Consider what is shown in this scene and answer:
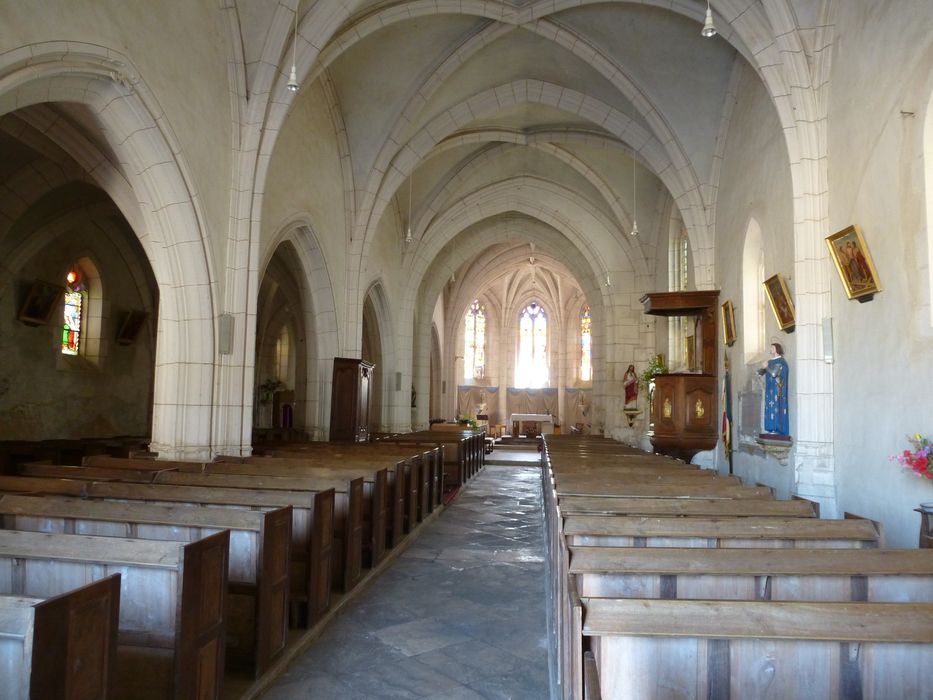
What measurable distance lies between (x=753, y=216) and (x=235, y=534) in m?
8.40

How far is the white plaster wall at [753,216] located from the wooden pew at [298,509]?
5688 mm

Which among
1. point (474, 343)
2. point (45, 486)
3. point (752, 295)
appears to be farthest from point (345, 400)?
point (474, 343)

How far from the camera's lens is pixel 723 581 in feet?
9.00

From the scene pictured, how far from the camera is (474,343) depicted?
34.9 meters

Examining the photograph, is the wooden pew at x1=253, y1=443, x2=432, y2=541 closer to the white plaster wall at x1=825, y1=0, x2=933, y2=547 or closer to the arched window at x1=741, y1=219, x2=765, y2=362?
the white plaster wall at x1=825, y1=0, x2=933, y2=547

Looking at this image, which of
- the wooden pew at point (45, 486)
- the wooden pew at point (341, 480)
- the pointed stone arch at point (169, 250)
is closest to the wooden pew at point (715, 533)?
the wooden pew at point (341, 480)

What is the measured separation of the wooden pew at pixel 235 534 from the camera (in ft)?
12.7

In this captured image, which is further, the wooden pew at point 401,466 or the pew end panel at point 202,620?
the wooden pew at point 401,466

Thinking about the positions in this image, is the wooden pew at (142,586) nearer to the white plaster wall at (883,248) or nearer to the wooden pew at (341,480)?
the wooden pew at (341,480)

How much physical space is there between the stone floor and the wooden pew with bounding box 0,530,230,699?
0.77m

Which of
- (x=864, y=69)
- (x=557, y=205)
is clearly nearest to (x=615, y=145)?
(x=557, y=205)

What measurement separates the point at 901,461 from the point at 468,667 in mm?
3621

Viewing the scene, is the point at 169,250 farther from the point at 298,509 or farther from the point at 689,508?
the point at 689,508

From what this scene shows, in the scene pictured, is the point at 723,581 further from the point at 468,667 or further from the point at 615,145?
the point at 615,145
